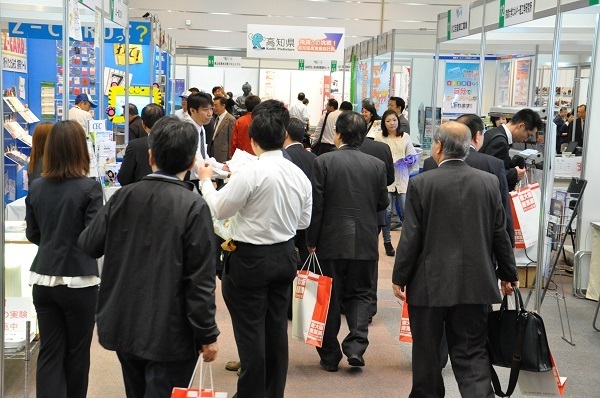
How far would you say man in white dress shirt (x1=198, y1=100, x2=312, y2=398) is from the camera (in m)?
3.35

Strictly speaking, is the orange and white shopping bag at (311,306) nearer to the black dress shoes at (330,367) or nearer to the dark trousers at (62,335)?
the black dress shoes at (330,367)

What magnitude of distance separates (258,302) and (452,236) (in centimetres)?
95

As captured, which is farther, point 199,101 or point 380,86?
point 380,86

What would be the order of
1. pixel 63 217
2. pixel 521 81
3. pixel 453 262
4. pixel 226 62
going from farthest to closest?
pixel 226 62 → pixel 521 81 → pixel 453 262 → pixel 63 217

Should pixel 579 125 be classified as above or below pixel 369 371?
above

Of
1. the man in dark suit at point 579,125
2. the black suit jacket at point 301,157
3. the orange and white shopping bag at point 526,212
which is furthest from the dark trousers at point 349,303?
the man in dark suit at point 579,125

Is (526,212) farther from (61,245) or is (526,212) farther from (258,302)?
(61,245)

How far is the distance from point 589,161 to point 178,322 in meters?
5.00

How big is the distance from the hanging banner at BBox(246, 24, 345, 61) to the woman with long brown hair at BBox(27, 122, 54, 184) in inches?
393

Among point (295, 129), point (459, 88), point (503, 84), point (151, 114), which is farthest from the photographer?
point (503, 84)

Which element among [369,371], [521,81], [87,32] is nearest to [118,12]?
[87,32]

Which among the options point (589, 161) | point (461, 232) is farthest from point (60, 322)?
point (589, 161)

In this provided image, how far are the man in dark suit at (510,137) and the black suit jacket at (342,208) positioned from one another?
1.52 meters

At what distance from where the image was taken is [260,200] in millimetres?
3357
